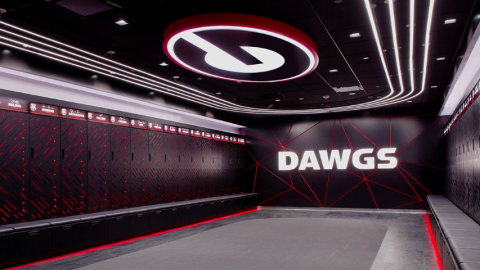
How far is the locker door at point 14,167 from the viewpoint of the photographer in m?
6.31

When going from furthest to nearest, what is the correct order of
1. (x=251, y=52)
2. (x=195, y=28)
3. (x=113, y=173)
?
1. (x=113, y=173)
2. (x=251, y=52)
3. (x=195, y=28)

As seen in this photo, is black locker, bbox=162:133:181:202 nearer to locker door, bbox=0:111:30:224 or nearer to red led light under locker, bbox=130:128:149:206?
red led light under locker, bbox=130:128:149:206

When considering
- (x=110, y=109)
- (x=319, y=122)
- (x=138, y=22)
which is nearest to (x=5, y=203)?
(x=110, y=109)

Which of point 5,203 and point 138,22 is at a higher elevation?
point 138,22

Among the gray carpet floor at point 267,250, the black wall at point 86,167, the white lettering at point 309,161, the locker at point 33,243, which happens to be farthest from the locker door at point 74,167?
the white lettering at point 309,161

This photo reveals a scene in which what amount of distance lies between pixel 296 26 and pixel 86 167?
523 cm

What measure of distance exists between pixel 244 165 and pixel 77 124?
806cm

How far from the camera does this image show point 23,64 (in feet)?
21.5

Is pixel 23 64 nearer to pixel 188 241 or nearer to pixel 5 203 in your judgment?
pixel 5 203

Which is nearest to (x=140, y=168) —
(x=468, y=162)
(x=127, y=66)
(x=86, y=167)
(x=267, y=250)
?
(x=86, y=167)

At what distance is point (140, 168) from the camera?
9453mm

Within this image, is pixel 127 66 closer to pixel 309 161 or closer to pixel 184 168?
pixel 184 168

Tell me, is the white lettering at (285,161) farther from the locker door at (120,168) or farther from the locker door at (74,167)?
the locker door at (74,167)

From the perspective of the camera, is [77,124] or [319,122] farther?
[319,122]
